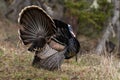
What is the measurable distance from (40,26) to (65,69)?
4.59ft

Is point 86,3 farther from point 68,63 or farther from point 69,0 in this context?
point 68,63

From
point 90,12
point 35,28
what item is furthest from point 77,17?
point 35,28

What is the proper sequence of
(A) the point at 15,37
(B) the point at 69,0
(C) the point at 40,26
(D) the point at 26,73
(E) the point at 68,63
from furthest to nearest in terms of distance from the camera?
(B) the point at 69,0
(A) the point at 15,37
(E) the point at 68,63
(C) the point at 40,26
(D) the point at 26,73

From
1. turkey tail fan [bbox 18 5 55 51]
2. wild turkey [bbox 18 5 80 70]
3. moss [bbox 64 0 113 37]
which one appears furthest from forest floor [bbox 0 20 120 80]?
moss [bbox 64 0 113 37]

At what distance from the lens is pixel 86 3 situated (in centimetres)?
2425

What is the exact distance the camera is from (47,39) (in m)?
10.8

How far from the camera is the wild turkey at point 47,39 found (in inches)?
421

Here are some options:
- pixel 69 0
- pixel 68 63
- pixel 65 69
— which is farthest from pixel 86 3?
pixel 65 69

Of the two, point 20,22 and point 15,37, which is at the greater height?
point 15,37

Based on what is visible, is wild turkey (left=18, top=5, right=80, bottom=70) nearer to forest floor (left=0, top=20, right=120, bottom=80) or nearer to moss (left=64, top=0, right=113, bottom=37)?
forest floor (left=0, top=20, right=120, bottom=80)

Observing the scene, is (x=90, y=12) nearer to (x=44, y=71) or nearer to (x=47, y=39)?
(x=47, y=39)

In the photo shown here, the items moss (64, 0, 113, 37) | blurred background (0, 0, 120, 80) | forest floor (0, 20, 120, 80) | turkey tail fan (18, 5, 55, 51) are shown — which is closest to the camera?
forest floor (0, 20, 120, 80)

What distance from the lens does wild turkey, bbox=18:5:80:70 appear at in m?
10.7

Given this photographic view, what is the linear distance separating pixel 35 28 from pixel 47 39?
398 millimetres
